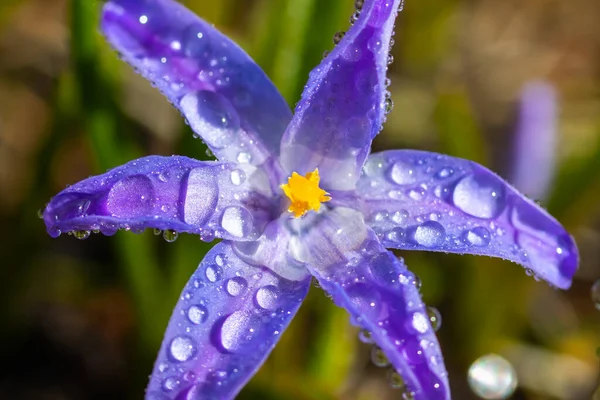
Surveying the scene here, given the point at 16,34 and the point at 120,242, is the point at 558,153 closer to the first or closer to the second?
the point at 120,242

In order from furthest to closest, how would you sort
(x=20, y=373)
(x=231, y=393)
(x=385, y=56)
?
1. (x=20, y=373)
2. (x=385, y=56)
3. (x=231, y=393)

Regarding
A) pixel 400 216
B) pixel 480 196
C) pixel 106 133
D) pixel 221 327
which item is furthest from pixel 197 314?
pixel 106 133

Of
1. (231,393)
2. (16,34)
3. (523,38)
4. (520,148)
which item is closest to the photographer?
(231,393)

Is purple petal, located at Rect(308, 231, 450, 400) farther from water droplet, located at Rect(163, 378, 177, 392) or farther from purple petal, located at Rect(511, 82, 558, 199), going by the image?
purple petal, located at Rect(511, 82, 558, 199)

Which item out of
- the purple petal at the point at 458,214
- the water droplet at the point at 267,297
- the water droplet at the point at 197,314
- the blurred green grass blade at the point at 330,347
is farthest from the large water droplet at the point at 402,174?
the blurred green grass blade at the point at 330,347

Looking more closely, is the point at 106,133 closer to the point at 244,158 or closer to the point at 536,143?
the point at 244,158

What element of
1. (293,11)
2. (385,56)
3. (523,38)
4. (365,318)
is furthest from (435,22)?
(365,318)
